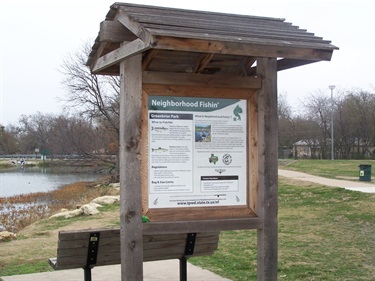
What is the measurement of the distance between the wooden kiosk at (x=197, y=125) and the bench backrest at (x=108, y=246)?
1099mm

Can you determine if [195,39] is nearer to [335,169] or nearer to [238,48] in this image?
[238,48]

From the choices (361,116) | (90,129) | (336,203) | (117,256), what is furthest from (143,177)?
(361,116)

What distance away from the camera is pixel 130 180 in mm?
4289

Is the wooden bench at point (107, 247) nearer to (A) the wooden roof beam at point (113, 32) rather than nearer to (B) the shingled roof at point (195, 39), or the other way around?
(B) the shingled roof at point (195, 39)

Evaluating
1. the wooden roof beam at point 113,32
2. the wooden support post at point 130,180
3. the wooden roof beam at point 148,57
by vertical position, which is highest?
the wooden roof beam at point 113,32

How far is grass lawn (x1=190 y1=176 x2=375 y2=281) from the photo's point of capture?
683 cm

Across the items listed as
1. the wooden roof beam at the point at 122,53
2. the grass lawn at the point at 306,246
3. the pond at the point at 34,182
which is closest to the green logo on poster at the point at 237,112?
the wooden roof beam at the point at 122,53

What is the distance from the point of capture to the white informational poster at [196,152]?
445 centimetres

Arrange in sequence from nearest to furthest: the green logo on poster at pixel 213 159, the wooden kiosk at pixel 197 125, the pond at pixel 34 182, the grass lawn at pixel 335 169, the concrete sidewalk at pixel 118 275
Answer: the wooden kiosk at pixel 197 125
the green logo on poster at pixel 213 159
the concrete sidewalk at pixel 118 275
the grass lawn at pixel 335 169
the pond at pixel 34 182

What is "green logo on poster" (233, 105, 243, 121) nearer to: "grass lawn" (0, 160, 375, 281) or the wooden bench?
the wooden bench

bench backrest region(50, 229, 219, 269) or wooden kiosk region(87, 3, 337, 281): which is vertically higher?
wooden kiosk region(87, 3, 337, 281)

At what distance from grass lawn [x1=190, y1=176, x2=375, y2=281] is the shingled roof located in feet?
10.4

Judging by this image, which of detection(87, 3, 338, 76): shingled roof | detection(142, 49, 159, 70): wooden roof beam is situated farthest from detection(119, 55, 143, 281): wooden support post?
detection(142, 49, 159, 70): wooden roof beam

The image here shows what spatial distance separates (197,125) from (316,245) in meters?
5.18
